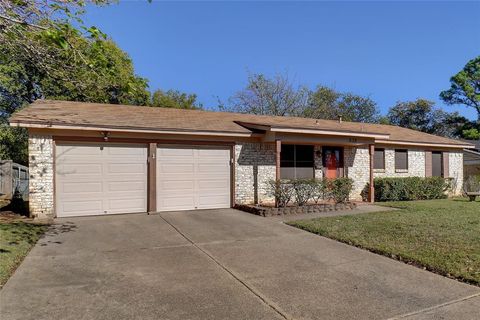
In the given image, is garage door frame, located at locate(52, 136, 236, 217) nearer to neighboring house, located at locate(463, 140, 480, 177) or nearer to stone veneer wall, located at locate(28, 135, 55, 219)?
stone veneer wall, located at locate(28, 135, 55, 219)

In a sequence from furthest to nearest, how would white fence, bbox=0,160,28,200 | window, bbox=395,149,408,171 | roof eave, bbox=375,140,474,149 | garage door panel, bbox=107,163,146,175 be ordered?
1. window, bbox=395,149,408,171
2. roof eave, bbox=375,140,474,149
3. white fence, bbox=0,160,28,200
4. garage door panel, bbox=107,163,146,175

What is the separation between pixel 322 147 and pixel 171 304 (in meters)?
11.3

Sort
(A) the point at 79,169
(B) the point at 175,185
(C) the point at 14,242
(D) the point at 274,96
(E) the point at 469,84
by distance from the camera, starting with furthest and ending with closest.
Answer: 1. (E) the point at 469,84
2. (D) the point at 274,96
3. (B) the point at 175,185
4. (A) the point at 79,169
5. (C) the point at 14,242

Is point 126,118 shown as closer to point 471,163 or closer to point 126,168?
point 126,168

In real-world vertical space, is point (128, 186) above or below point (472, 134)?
below

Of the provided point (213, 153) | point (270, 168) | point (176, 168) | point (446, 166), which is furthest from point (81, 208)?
point (446, 166)

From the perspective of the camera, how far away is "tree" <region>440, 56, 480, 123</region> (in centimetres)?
3584

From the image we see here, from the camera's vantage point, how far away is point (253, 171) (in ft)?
41.9

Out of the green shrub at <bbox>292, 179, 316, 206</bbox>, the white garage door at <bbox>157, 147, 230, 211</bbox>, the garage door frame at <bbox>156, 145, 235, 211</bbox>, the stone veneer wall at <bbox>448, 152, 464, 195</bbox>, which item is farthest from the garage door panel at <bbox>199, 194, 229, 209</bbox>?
the stone veneer wall at <bbox>448, 152, 464, 195</bbox>

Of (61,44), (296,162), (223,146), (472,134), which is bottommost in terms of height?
(296,162)

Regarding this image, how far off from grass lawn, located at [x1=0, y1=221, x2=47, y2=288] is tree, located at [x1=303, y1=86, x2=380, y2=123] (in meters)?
27.1

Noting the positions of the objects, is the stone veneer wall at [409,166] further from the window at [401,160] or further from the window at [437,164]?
the window at [437,164]

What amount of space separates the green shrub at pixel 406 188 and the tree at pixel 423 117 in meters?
29.7

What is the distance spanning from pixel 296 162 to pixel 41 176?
28.5ft
